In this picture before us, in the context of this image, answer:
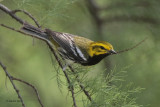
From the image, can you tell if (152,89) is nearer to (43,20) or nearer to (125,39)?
(125,39)

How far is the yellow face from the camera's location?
3054mm

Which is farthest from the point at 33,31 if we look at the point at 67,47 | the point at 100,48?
the point at 100,48

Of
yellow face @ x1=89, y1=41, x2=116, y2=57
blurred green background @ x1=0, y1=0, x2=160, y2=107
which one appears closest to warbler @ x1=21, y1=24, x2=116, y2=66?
yellow face @ x1=89, y1=41, x2=116, y2=57

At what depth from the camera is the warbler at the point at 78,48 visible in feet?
10.0

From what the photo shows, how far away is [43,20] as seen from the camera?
2.99 meters

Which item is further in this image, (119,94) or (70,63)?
(70,63)

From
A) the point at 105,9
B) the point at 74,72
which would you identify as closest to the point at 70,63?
the point at 74,72

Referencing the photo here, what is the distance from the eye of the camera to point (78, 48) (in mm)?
3283

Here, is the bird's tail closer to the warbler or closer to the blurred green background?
the warbler

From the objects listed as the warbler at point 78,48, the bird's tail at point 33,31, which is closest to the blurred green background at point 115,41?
the warbler at point 78,48

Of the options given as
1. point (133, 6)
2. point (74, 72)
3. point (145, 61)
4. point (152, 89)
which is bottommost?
point (152, 89)

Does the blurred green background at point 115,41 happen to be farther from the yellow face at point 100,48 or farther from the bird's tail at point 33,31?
the bird's tail at point 33,31

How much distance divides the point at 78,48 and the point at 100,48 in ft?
0.74

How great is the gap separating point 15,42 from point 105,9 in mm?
1279
